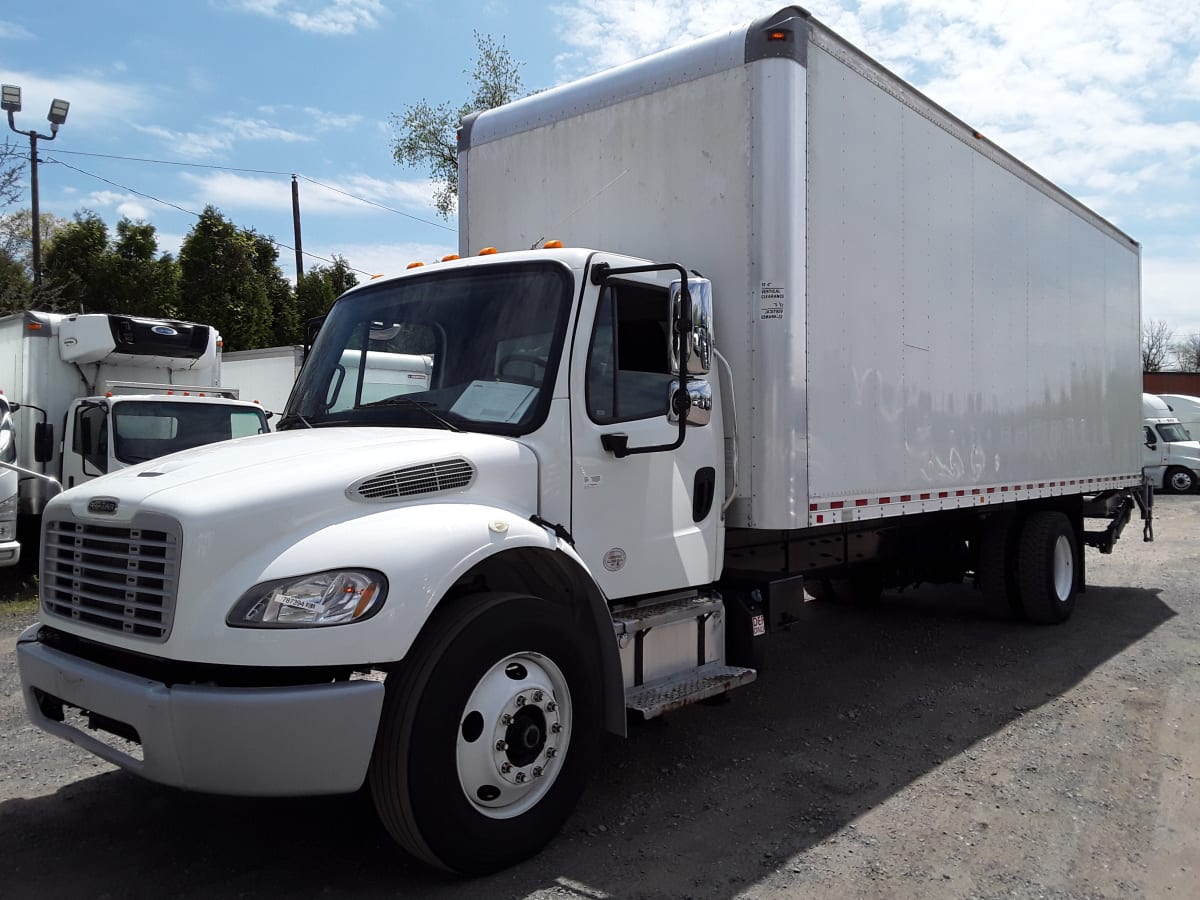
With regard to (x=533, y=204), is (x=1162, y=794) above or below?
below

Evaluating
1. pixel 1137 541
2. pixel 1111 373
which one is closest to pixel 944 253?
pixel 1111 373

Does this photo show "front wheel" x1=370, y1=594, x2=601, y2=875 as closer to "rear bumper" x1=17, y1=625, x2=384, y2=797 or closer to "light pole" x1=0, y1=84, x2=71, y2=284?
"rear bumper" x1=17, y1=625, x2=384, y2=797

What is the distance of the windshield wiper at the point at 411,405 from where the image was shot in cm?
405

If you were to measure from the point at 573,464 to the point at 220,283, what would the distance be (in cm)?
2335

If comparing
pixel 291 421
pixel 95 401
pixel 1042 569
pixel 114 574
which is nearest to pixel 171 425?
pixel 95 401

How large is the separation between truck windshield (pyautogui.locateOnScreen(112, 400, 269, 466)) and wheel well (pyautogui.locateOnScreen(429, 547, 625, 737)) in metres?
6.27

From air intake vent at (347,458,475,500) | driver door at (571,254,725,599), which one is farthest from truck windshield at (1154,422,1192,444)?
air intake vent at (347,458,475,500)

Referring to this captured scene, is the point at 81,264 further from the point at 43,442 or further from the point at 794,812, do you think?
the point at 794,812

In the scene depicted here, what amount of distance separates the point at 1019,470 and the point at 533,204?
4.43 metres

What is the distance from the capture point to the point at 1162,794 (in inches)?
182

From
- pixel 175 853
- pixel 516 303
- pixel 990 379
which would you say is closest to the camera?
pixel 175 853

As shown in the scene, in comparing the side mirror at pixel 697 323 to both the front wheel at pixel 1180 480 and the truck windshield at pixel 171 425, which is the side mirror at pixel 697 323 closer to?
the truck windshield at pixel 171 425

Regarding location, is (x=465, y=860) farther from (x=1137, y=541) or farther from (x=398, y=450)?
(x=1137, y=541)

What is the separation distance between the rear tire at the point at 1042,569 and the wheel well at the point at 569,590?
→ 576cm
